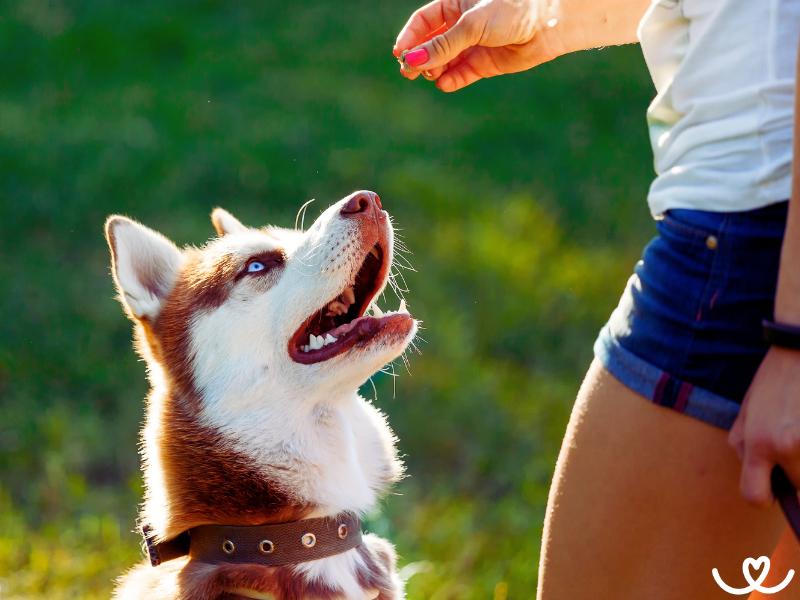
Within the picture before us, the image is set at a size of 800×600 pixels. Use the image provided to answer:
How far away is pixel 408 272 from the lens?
614 centimetres

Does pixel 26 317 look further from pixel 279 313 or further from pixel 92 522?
pixel 279 313

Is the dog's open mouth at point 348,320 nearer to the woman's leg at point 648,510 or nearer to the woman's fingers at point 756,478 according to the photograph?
the woman's leg at point 648,510

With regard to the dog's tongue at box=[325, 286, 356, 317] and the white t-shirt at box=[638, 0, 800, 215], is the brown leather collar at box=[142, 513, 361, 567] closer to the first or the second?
the dog's tongue at box=[325, 286, 356, 317]

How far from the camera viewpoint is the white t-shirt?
5.42 feet

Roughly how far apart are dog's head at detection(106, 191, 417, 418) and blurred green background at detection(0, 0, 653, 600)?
4.00 feet

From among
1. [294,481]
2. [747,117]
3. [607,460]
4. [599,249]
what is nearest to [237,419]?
[294,481]

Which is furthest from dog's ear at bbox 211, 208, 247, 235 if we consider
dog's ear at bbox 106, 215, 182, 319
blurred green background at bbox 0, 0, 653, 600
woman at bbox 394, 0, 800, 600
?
woman at bbox 394, 0, 800, 600

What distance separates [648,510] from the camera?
1735mm

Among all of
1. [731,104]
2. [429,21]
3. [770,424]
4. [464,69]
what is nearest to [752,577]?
[770,424]

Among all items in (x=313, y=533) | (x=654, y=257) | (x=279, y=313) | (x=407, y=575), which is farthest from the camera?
(x=407, y=575)

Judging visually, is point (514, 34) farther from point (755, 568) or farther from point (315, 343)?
point (755, 568)

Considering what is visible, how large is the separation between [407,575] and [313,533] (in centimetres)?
117

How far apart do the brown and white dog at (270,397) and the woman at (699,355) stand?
0.89 meters

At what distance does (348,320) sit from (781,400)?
1.57m
